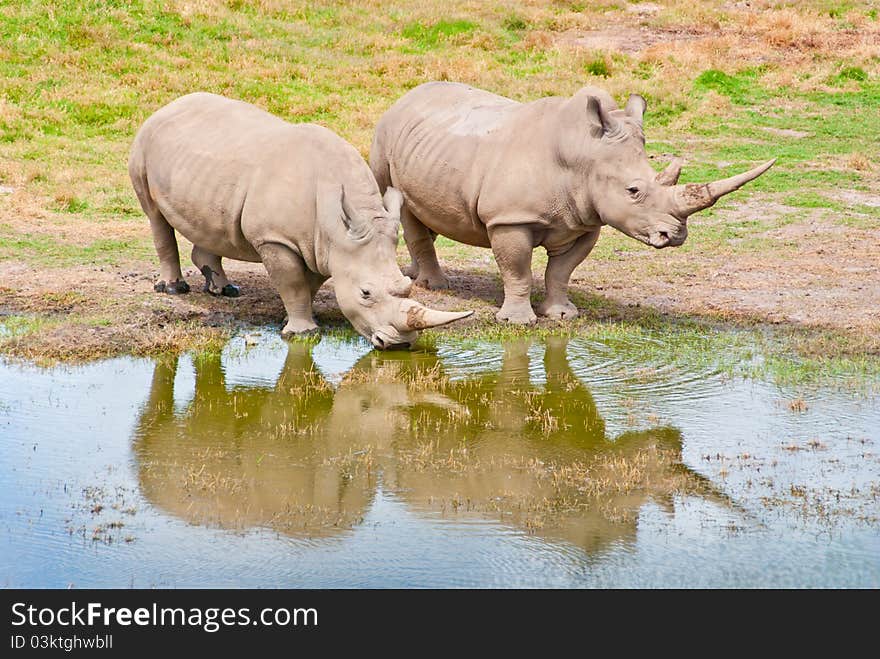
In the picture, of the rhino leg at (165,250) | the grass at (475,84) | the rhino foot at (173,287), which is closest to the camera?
the rhino leg at (165,250)

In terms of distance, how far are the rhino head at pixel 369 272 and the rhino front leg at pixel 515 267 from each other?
1.44 meters

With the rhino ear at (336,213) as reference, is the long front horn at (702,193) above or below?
above

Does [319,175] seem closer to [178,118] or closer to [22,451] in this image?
[178,118]

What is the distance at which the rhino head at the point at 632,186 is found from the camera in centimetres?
1062

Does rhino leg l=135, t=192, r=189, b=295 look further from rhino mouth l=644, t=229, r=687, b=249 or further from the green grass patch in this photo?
the green grass patch

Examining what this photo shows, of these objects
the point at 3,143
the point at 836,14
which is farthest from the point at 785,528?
the point at 836,14

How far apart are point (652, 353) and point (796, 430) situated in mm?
2285

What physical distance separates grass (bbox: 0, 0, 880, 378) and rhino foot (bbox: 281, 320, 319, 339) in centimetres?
86

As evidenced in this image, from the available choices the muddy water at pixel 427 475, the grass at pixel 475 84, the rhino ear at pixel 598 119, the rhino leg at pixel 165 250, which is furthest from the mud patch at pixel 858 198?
the rhino leg at pixel 165 250

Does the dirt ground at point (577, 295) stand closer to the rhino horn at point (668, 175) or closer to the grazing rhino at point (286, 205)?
the grazing rhino at point (286, 205)

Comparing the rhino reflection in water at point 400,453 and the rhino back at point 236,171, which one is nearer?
the rhino reflection in water at point 400,453

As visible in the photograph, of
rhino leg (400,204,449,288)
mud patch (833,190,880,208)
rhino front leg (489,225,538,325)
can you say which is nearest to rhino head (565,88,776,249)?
rhino front leg (489,225,538,325)

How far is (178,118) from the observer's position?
11.6m

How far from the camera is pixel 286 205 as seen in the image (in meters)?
10.4
